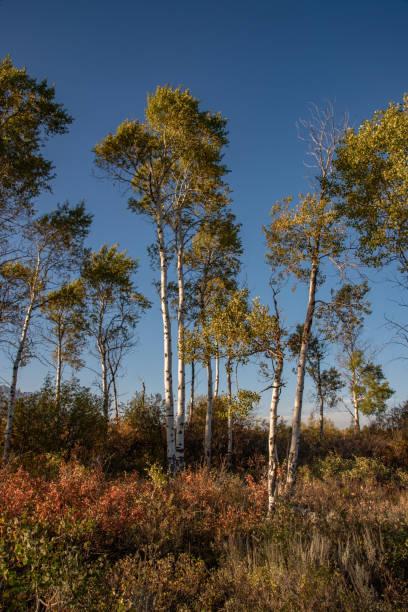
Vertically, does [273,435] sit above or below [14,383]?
below

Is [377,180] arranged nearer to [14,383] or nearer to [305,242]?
[305,242]

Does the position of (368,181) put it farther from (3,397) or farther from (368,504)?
(3,397)

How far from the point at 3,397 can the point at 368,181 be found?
16393mm

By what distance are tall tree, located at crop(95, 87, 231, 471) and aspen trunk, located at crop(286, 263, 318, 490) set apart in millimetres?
4123

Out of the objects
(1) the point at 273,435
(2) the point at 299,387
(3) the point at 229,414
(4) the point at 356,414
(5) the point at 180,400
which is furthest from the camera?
(4) the point at 356,414

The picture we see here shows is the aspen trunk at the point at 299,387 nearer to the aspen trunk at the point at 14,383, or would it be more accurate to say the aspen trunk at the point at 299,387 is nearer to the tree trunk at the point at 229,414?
the tree trunk at the point at 229,414

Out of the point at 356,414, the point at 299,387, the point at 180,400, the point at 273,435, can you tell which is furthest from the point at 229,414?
the point at 356,414

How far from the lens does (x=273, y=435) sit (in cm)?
939

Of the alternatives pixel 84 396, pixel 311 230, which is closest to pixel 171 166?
pixel 311 230

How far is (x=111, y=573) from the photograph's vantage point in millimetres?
5574

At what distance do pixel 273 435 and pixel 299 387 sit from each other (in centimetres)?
251

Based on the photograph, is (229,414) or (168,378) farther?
(168,378)

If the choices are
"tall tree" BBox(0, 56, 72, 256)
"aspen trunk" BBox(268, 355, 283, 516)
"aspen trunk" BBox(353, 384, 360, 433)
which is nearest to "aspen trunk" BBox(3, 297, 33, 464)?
"tall tree" BBox(0, 56, 72, 256)

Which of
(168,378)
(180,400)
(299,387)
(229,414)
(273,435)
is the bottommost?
(273,435)
